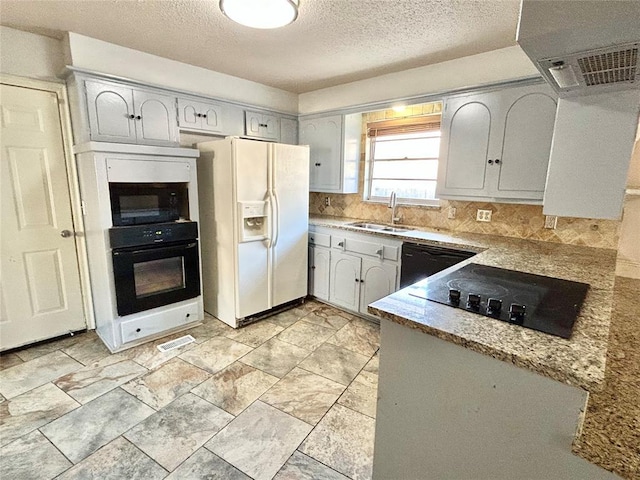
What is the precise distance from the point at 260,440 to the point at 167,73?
310 cm

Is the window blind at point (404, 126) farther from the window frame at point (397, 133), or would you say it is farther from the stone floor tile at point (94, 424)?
the stone floor tile at point (94, 424)

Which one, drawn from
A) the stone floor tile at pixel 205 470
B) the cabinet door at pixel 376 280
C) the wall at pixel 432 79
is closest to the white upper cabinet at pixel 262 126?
the wall at pixel 432 79

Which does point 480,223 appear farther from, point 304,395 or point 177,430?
point 177,430

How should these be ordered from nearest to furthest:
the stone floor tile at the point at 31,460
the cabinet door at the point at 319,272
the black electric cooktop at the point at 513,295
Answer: the black electric cooktop at the point at 513,295, the stone floor tile at the point at 31,460, the cabinet door at the point at 319,272

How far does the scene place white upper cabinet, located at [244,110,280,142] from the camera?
3519 millimetres

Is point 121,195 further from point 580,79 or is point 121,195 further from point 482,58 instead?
point 482,58

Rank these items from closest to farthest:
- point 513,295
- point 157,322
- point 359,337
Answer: point 513,295, point 157,322, point 359,337

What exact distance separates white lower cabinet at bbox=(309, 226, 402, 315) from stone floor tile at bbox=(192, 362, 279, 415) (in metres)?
1.27

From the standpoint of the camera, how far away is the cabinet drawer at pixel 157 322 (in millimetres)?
2602

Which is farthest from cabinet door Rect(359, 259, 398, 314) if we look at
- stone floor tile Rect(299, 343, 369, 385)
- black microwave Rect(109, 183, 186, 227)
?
black microwave Rect(109, 183, 186, 227)

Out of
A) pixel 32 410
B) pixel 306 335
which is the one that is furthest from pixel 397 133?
pixel 32 410

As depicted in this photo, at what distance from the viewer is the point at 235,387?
2.18 m

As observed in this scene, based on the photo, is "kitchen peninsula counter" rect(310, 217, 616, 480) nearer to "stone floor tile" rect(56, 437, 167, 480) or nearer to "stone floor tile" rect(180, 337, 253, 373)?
"stone floor tile" rect(56, 437, 167, 480)

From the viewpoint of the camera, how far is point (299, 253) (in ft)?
11.3
